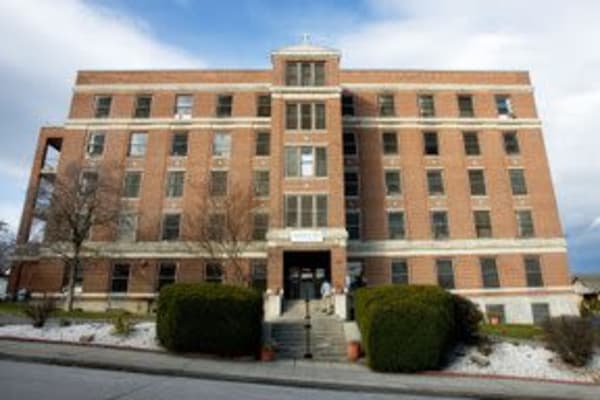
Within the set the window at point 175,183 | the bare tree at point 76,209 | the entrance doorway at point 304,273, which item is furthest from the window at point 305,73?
the bare tree at point 76,209

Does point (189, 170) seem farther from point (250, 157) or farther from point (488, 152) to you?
point (488, 152)

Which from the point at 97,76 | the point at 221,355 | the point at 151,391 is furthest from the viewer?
the point at 97,76

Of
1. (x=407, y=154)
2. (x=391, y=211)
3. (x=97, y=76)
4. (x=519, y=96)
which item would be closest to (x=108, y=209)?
(x=97, y=76)

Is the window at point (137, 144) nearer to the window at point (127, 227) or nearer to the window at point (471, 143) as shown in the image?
the window at point (127, 227)

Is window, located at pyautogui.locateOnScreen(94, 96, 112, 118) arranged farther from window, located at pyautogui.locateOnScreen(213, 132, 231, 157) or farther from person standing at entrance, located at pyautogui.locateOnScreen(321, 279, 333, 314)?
person standing at entrance, located at pyautogui.locateOnScreen(321, 279, 333, 314)

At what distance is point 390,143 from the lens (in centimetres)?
3180

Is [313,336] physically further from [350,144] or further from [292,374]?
[350,144]

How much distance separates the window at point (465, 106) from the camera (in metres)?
32.8

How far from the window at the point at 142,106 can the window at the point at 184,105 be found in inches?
86.4

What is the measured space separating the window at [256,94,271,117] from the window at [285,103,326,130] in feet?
14.3

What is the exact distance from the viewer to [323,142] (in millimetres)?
27172

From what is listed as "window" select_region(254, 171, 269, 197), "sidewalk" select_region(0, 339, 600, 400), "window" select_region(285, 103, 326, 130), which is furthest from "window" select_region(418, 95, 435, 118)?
"sidewalk" select_region(0, 339, 600, 400)

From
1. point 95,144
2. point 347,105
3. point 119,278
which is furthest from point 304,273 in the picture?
point 95,144

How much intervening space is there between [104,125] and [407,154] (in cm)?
2381
